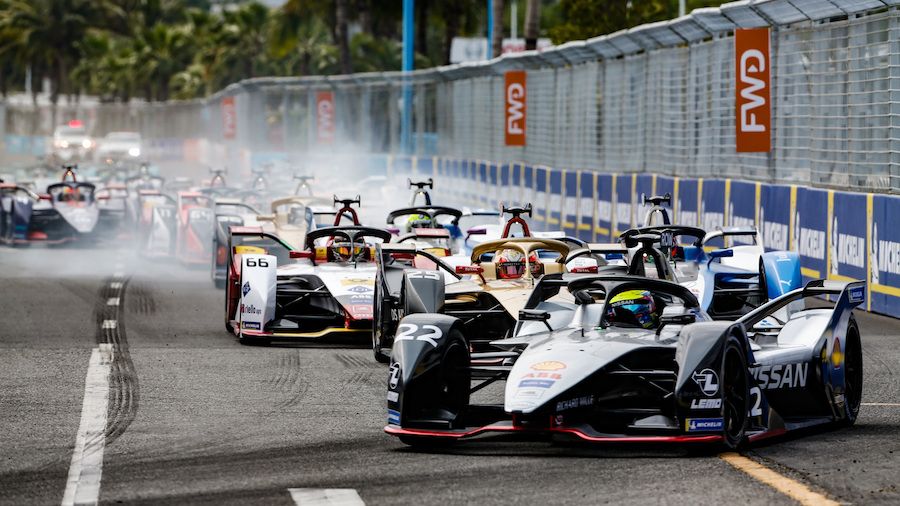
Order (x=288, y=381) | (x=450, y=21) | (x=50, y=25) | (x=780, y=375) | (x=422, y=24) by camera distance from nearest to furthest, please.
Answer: (x=780, y=375) → (x=288, y=381) → (x=450, y=21) → (x=422, y=24) → (x=50, y=25)

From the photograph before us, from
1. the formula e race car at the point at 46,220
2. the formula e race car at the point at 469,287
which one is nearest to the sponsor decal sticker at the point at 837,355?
the formula e race car at the point at 469,287

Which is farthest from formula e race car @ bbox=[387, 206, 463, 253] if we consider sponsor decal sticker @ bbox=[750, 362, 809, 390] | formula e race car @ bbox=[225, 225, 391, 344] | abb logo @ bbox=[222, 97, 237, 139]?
abb logo @ bbox=[222, 97, 237, 139]

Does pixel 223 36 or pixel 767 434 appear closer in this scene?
pixel 767 434

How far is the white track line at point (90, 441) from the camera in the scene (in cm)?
790

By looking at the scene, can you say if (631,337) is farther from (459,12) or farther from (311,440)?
(459,12)

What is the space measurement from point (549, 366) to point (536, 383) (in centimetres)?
15

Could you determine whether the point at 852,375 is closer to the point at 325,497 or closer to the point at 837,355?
the point at 837,355

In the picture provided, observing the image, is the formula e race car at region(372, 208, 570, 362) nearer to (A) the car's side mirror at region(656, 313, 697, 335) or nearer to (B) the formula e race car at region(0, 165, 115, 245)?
(A) the car's side mirror at region(656, 313, 697, 335)

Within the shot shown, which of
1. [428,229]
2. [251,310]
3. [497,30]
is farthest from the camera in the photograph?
[497,30]

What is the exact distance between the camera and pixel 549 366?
353 inches

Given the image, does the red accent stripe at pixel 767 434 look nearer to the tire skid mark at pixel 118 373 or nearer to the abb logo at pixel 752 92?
the tire skid mark at pixel 118 373

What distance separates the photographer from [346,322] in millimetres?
15094

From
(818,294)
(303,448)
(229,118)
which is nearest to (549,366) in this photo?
(303,448)

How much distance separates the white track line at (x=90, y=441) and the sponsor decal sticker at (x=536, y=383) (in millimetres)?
2172
